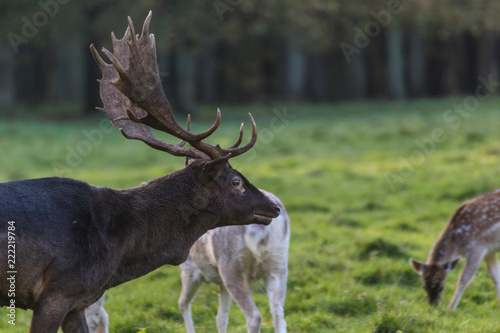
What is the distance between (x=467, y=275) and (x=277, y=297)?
302cm

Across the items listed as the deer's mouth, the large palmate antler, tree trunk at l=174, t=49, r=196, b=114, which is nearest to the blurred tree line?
tree trunk at l=174, t=49, r=196, b=114

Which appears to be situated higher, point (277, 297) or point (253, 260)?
point (253, 260)

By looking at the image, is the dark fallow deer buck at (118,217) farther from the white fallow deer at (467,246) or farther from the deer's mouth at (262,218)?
the white fallow deer at (467,246)

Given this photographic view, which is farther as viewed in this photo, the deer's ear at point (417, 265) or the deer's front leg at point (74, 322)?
the deer's ear at point (417, 265)

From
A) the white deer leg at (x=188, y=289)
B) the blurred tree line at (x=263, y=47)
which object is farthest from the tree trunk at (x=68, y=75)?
the white deer leg at (x=188, y=289)

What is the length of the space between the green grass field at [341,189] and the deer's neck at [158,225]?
971mm

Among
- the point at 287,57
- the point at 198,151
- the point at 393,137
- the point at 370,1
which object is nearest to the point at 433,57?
the point at 287,57

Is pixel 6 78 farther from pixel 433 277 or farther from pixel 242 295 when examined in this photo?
pixel 242 295

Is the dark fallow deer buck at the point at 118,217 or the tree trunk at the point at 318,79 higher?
the dark fallow deer buck at the point at 118,217

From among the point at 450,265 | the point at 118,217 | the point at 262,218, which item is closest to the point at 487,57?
the point at 450,265

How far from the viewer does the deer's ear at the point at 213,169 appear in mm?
5105

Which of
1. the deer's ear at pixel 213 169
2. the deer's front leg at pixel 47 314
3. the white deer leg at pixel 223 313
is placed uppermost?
the deer's ear at pixel 213 169

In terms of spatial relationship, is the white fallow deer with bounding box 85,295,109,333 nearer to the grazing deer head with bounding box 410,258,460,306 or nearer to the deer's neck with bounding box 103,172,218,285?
the deer's neck with bounding box 103,172,218,285

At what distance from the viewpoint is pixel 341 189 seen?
1380 cm
